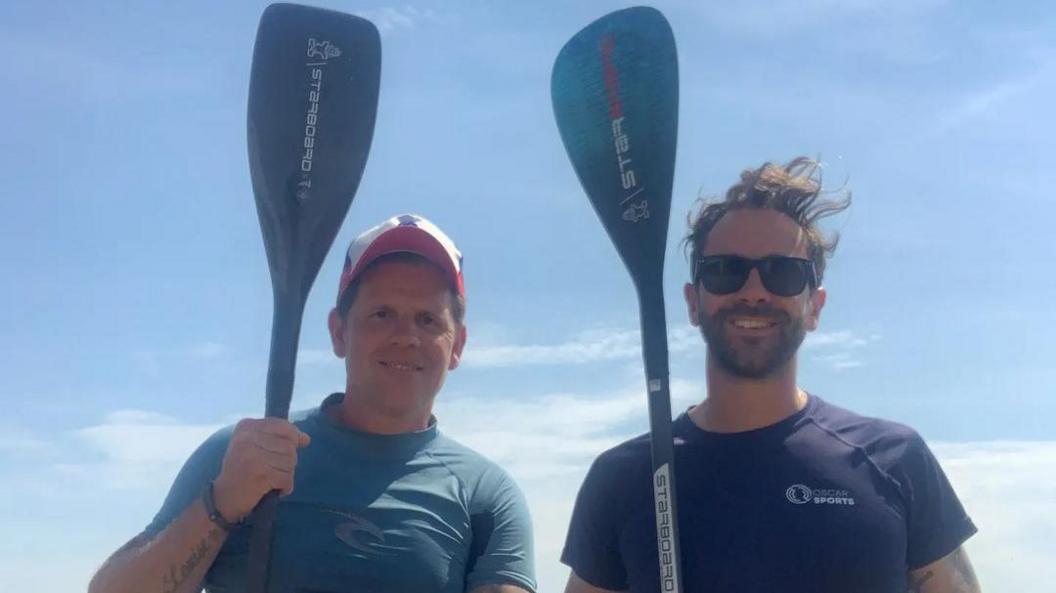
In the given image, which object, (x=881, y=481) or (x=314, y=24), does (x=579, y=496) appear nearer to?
(x=881, y=481)

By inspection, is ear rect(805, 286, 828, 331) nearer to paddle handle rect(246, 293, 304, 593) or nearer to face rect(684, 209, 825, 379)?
Result: face rect(684, 209, 825, 379)

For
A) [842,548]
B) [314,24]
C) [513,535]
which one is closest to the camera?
[842,548]

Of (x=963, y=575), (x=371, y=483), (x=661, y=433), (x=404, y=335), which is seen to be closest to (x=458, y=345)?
(x=404, y=335)

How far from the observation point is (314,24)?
4492 millimetres

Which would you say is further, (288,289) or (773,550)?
(288,289)

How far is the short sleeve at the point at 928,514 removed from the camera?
12.1 feet

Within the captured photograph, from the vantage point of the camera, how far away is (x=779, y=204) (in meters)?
4.17

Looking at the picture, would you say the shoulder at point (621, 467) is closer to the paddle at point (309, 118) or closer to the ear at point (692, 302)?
the ear at point (692, 302)

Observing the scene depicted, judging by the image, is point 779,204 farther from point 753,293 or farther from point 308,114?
point 308,114

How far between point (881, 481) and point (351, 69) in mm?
2497

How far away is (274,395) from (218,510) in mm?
513

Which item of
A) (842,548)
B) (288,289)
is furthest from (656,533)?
(288,289)

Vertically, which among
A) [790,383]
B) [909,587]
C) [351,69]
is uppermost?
[351,69]

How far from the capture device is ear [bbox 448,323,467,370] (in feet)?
13.9
